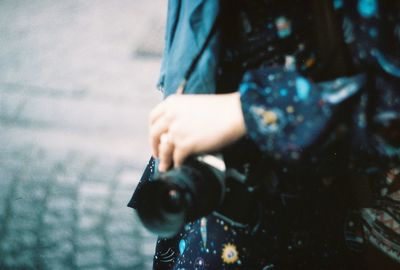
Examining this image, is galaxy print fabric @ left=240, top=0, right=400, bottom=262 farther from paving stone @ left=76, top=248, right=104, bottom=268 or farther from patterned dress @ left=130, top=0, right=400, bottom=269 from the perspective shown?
paving stone @ left=76, top=248, right=104, bottom=268

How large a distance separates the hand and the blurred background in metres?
1.48

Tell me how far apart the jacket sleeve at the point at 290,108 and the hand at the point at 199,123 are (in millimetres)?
33

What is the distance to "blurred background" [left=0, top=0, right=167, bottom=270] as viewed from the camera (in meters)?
1.95

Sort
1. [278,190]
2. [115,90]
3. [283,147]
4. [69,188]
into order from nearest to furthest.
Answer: [283,147], [278,190], [69,188], [115,90]

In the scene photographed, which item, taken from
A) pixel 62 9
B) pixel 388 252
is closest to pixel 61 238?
pixel 388 252

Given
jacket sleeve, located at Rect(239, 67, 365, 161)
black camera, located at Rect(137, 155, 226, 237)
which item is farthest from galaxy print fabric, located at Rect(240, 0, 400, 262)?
black camera, located at Rect(137, 155, 226, 237)

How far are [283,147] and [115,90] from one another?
9.04ft

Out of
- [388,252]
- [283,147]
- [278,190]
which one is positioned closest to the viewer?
[283,147]

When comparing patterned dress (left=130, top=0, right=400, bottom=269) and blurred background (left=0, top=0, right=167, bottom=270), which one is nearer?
patterned dress (left=130, top=0, right=400, bottom=269)

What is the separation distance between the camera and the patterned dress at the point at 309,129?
1.70 ft

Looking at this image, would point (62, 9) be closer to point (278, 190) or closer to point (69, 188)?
point (69, 188)

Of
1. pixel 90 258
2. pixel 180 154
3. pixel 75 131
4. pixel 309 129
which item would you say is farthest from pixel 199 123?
pixel 75 131

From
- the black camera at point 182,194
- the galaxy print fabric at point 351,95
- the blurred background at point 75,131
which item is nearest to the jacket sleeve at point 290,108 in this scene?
the galaxy print fabric at point 351,95

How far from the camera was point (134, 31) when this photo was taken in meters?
3.92
